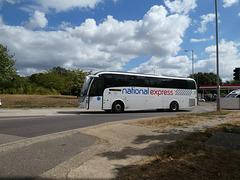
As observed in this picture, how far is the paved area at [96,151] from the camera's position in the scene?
10.4ft

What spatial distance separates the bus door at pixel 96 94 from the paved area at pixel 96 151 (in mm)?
7884

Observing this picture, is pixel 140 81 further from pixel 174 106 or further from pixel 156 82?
pixel 174 106

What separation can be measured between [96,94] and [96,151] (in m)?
10.1

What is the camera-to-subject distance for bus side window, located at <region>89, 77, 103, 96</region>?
14149mm

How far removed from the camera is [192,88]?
1812 centimetres

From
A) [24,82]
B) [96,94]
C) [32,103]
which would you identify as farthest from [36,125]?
[24,82]

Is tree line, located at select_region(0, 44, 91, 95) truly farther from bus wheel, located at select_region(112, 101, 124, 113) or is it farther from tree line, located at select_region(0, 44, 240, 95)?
bus wheel, located at select_region(112, 101, 124, 113)

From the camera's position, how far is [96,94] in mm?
14227

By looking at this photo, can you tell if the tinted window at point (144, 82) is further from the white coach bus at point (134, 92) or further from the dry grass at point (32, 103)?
the dry grass at point (32, 103)

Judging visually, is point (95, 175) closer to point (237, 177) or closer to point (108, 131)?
point (237, 177)

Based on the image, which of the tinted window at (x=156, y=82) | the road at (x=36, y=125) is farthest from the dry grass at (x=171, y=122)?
the tinted window at (x=156, y=82)

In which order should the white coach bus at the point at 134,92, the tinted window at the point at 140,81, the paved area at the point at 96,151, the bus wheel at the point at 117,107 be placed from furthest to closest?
1. the tinted window at the point at 140,81
2. the bus wheel at the point at 117,107
3. the white coach bus at the point at 134,92
4. the paved area at the point at 96,151

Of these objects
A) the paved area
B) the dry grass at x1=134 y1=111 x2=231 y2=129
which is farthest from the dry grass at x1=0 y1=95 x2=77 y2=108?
the paved area

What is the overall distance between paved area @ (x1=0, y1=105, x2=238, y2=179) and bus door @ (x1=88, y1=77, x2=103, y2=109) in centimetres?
788
